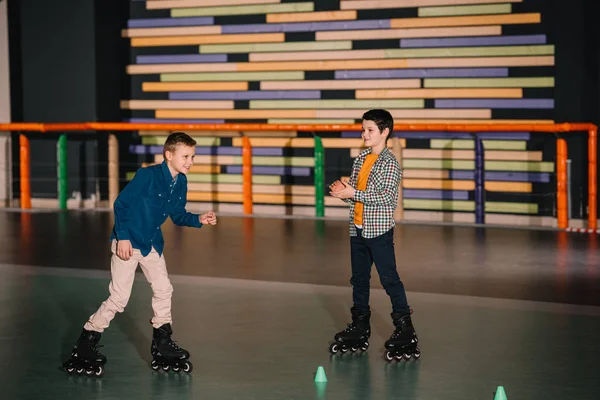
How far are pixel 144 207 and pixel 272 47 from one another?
1135 centimetres

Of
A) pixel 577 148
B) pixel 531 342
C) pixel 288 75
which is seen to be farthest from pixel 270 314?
pixel 288 75

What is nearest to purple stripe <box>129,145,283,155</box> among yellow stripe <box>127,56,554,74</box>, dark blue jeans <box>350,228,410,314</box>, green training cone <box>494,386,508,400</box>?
yellow stripe <box>127,56,554,74</box>

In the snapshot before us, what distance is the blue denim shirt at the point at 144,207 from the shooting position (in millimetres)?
7078

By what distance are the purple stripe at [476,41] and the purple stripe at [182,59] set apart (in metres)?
3.11

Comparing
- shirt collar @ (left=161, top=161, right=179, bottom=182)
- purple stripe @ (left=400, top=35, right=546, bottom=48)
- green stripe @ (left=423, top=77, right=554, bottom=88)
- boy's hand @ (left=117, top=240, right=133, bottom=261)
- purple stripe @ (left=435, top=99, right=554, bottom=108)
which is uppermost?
purple stripe @ (left=400, top=35, right=546, bottom=48)

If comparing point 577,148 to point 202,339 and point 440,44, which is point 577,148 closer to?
point 440,44

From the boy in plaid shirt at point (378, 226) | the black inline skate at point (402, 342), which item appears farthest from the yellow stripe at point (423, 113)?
the black inline skate at point (402, 342)

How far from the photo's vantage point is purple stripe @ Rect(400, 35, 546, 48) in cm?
1639

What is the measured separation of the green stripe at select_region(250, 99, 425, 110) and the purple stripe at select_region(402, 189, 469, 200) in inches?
49.9

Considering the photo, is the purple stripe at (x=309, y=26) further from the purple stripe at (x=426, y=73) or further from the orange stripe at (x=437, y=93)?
the orange stripe at (x=437, y=93)

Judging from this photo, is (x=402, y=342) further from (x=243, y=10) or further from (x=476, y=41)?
(x=243, y=10)

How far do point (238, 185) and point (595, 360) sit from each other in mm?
11675

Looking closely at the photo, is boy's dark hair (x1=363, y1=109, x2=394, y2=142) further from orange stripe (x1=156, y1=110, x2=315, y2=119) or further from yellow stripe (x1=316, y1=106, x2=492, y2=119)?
orange stripe (x1=156, y1=110, x2=315, y2=119)

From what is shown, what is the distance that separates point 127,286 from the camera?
7.16 metres
